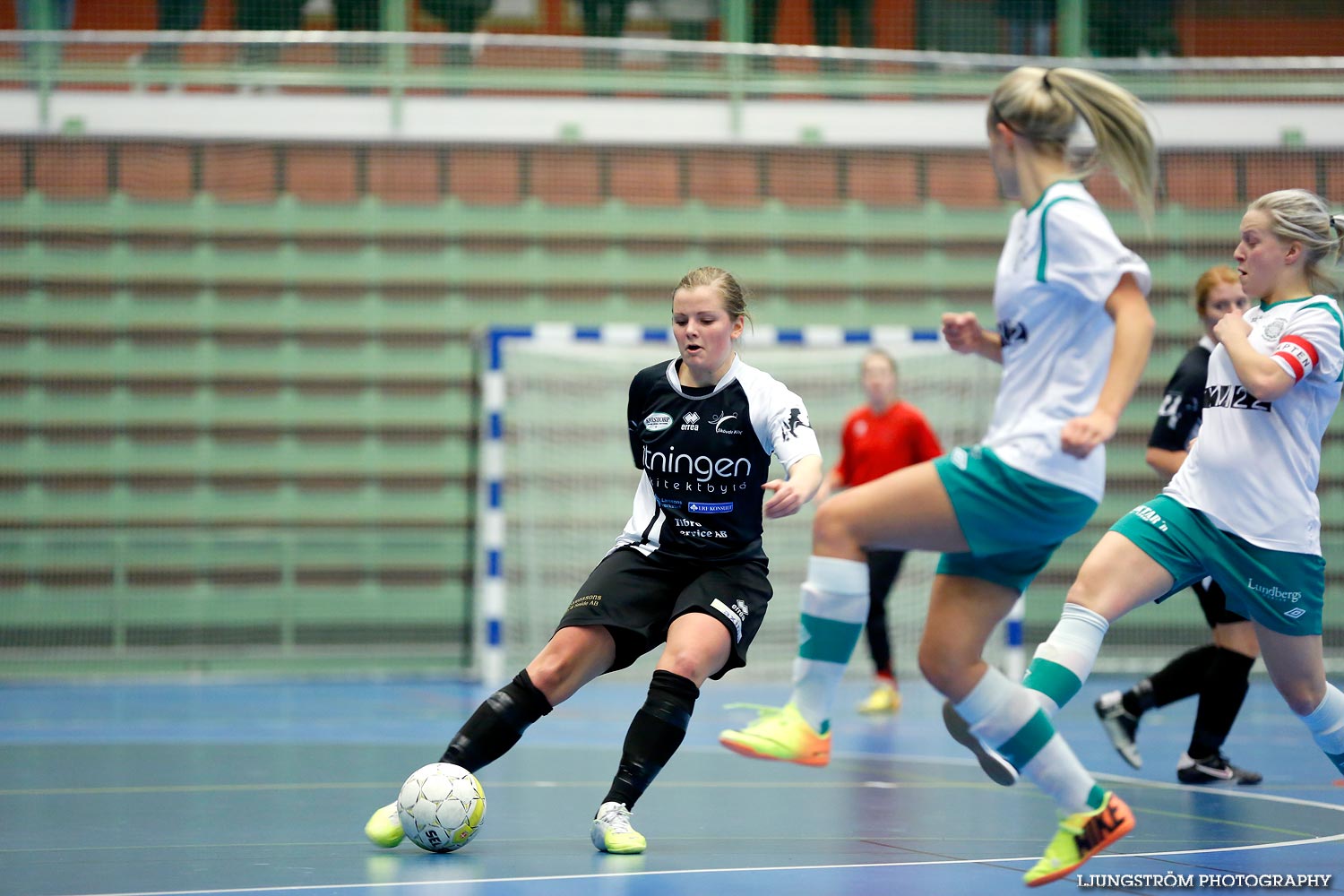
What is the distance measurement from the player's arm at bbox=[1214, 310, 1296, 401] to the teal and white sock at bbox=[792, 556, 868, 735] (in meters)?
1.26

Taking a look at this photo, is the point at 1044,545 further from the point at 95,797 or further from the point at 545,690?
the point at 95,797

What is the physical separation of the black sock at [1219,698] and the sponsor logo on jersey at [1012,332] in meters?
2.60

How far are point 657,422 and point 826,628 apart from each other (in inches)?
37.7

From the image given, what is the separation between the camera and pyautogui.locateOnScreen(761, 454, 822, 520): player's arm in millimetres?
3489

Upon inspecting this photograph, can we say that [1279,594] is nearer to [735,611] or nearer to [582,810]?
[735,611]

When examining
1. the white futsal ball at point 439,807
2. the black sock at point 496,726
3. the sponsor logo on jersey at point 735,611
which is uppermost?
the sponsor logo on jersey at point 735,611

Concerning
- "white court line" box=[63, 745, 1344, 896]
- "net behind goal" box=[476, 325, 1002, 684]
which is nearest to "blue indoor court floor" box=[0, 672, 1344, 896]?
Result: "white court line" box=[63, 745, 1344, 896]

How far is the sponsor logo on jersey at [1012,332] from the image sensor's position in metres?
3.25

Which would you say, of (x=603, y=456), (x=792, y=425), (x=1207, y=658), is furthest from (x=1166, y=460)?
(x=603, y=456)

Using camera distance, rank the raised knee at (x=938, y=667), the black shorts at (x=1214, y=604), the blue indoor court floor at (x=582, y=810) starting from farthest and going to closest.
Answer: the black shorts at (x=1214, y=604), the blue indoor court floor at (x=582, y=810), the raised knee at (x=938, y=667)

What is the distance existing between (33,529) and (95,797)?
6029mm

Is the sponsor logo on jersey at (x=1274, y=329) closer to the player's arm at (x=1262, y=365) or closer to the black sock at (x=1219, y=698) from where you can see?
the player's arm at (x=1262, y=365)

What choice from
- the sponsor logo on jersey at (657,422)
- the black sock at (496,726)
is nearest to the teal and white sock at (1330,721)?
the sponsor logo on jersey at (657,422)

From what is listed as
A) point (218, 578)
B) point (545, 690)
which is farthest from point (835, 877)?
point (218, 578)
